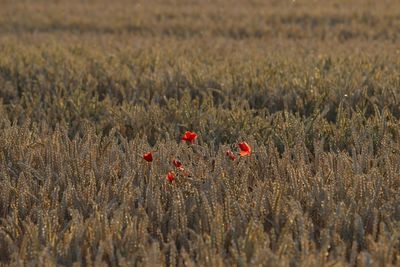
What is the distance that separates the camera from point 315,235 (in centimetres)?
212

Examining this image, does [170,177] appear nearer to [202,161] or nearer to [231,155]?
[202,161]

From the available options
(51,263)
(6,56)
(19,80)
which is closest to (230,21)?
(6,56)

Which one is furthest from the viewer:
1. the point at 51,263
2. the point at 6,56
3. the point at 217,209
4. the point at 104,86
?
the point at 6,56

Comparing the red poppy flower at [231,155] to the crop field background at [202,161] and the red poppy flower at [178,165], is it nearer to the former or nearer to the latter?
the crop field background at [202,161]

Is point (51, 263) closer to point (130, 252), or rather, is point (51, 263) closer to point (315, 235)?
point (130, 252)

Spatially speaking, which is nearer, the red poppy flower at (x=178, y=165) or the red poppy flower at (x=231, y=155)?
the red poppy flower at (x=178, y=165)

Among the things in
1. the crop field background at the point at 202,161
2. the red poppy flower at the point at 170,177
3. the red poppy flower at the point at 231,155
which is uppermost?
the red poppy flower at the point at 231,155

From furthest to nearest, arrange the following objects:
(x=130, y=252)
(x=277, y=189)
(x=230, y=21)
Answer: (x=230, y=21) → (x=277, y=189) → (x=130, y=252)

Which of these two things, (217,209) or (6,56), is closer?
(217,209)

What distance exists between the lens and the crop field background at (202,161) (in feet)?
6.45

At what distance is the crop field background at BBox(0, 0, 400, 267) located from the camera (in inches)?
77.4

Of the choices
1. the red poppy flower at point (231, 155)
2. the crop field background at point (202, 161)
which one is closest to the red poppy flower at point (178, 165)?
the crop field background at point (202, 161)

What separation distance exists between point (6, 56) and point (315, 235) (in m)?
4.54

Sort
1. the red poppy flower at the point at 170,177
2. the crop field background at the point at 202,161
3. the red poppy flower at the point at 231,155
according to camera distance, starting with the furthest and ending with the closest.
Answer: the red poppy flower at the point at 231,155 → the red poppy flower at the point at 170,177 → the crop field background at the point at 202,161
